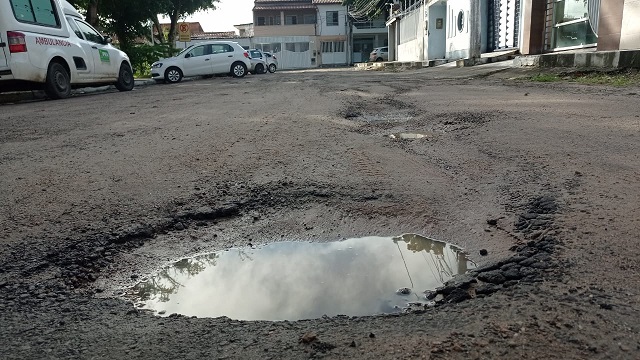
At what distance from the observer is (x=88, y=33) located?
34.1ft

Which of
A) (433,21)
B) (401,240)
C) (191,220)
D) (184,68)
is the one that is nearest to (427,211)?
(401,240)

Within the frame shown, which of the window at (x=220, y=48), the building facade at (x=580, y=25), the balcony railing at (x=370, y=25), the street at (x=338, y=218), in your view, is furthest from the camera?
the balcony railing at (x=370, y=25)

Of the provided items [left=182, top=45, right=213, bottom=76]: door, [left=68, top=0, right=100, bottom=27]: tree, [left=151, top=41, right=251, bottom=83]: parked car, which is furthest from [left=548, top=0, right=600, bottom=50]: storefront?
[left=68, top=0, right=100, bottom=27]: tree

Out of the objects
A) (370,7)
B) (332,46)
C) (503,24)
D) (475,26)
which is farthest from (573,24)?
(332,46)

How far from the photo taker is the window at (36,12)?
8.24 meters

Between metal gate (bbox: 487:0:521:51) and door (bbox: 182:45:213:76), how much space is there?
1032cm

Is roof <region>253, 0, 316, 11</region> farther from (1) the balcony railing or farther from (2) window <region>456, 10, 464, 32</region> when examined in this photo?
(2) window <region>456, 10, 464, 32</region>

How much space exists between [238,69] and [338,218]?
17039 millimetres

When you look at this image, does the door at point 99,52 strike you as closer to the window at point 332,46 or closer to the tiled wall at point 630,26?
the tiled wall at point 630,26

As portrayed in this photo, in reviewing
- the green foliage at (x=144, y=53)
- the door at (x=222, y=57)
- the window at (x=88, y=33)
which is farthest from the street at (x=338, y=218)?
the green foliage at (x=144, y=53)

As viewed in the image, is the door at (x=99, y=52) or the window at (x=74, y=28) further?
the door at (x=99, y=52)

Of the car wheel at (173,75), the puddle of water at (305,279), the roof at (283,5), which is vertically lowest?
the puddle of water at (305,279)

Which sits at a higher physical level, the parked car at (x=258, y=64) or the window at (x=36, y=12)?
the window at (x=36, y=12)

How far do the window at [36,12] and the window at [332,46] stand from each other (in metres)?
39.5
